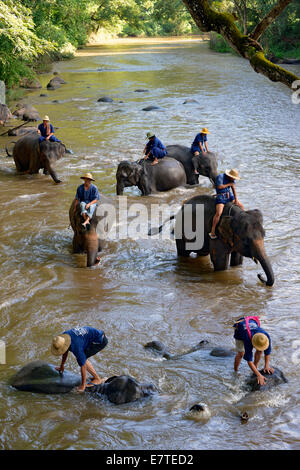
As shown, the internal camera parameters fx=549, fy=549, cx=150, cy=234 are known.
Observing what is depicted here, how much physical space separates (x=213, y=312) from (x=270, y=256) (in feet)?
7.75

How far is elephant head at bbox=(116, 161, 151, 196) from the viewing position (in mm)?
12812

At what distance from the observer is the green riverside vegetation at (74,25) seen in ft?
53.1

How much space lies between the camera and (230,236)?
8711 millimetres

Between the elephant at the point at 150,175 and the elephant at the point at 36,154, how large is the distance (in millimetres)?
2356

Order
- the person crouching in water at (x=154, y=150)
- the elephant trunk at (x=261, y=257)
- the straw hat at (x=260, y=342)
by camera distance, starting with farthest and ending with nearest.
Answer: the person crouching in water at (x=154, y=150), the elephant trunk at (x=261, y=257), the straw hat at (x=260, y=342)

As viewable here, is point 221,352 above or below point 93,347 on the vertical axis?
below

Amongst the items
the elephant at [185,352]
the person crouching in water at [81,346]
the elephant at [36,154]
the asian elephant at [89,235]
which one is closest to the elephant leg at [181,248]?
the asian elephant at [89,235]

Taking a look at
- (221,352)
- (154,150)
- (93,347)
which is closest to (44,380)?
(93,347)

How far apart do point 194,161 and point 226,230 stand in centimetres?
529

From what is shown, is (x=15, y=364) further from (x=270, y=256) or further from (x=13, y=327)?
(x=270, y=256)

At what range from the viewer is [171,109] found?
81.5 feet

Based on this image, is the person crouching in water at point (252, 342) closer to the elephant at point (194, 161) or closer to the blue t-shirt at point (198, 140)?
the blue t-shirt at point (198, 140)

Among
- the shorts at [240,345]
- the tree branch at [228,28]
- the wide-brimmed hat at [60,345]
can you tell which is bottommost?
the shorts at [240,345]

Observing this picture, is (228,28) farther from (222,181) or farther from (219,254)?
(219,254)
